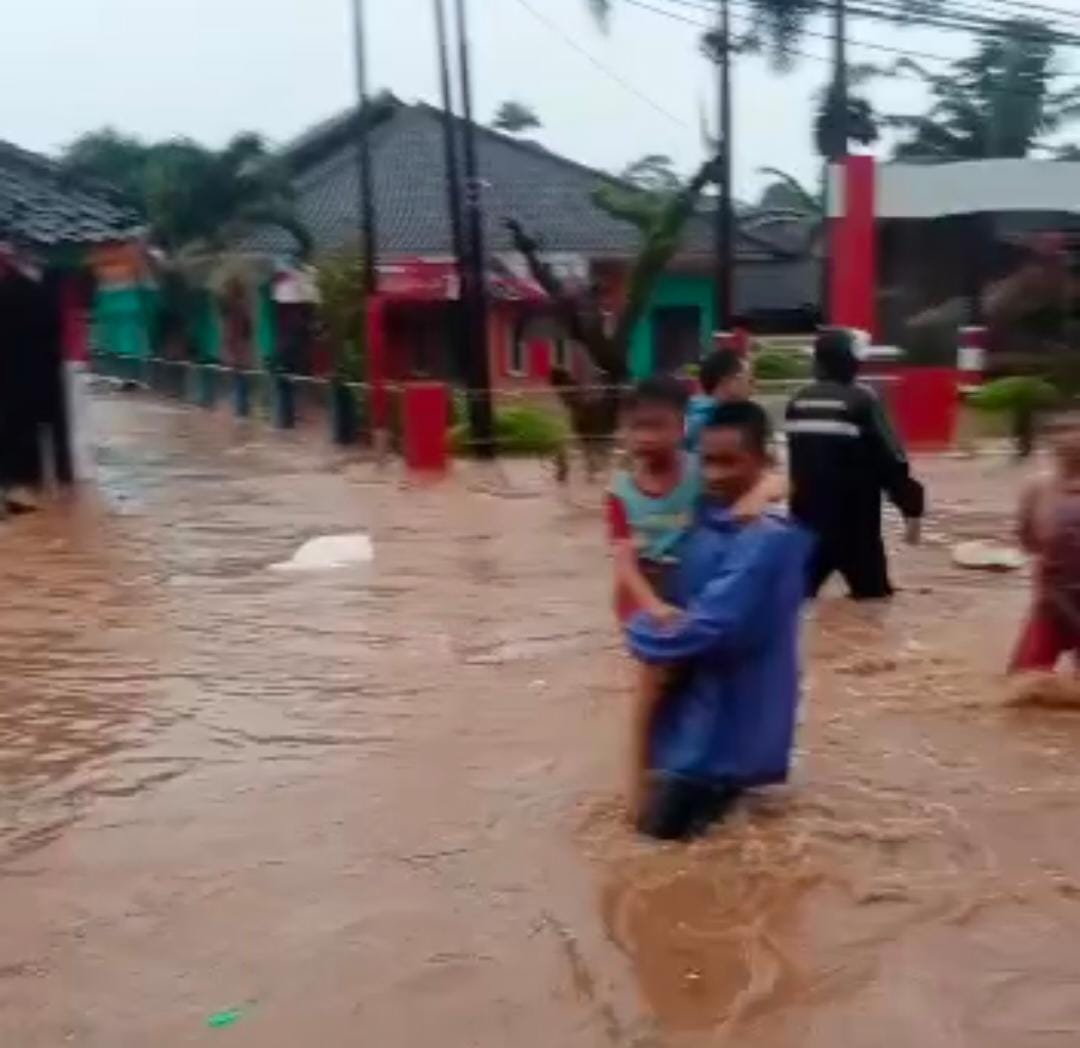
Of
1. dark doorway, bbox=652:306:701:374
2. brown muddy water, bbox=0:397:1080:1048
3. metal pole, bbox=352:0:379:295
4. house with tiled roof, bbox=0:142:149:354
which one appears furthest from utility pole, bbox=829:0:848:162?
brown muddy water, bbox=0:397:1080:1048

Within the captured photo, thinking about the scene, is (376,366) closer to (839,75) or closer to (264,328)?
(839,75)

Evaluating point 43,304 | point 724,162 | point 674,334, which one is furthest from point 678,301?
point 43,304

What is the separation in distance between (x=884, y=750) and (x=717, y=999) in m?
2.49

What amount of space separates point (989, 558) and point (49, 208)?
31.5 feet

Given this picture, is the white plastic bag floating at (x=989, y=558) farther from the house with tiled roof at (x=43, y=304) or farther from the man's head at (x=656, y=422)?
the house with tiled roof at (x=43, y=304)

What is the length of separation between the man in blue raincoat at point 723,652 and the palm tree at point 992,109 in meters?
37.2

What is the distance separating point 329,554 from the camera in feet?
43.2

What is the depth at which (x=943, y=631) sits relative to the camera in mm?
9727

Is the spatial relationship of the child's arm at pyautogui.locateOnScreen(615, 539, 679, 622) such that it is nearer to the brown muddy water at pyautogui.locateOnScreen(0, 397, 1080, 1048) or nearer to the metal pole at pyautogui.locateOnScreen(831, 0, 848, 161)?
the brown muddy water at pyautogui.locateOnScreen(0, 397, 1080, 1048)

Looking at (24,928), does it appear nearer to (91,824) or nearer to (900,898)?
(91,824)

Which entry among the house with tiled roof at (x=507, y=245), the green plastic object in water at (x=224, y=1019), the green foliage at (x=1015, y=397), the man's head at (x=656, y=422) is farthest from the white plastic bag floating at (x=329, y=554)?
the house with tiled roof at (x=507, y=245)

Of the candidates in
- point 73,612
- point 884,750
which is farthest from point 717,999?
point 73,612

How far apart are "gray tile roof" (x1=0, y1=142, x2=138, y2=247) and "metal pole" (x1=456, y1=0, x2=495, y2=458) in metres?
4.28

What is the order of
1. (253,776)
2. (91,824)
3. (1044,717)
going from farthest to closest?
(1044,717) → (253,776) → (91,824)
